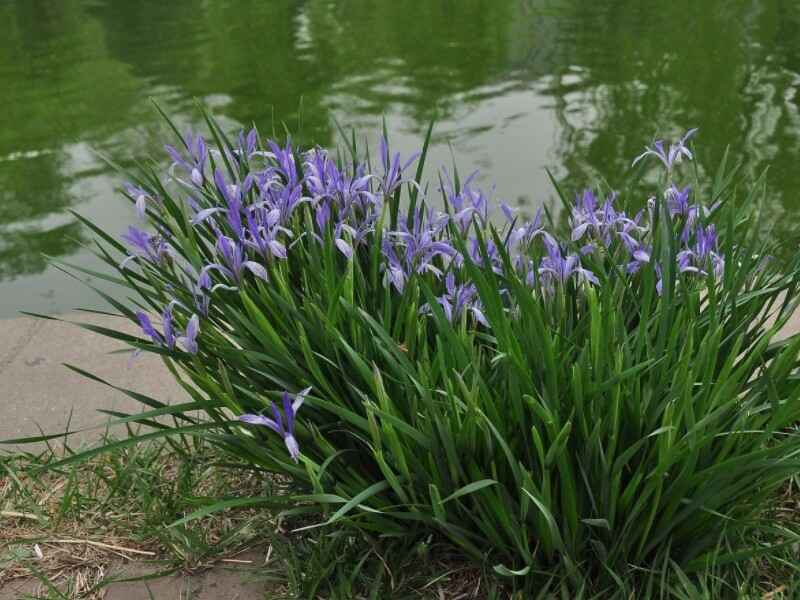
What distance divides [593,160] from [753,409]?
361 centimetres

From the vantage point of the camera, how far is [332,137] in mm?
5895

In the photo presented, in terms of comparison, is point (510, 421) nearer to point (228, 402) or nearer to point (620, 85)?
point (228, 402)

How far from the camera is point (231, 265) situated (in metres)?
1.92

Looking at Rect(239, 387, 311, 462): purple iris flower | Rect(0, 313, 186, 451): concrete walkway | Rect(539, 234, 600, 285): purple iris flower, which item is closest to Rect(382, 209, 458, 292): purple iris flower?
Rect(539, 234, 600, 285): purple iris flower

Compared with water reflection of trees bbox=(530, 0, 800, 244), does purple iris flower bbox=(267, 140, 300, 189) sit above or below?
above

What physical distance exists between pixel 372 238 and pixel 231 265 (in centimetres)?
35

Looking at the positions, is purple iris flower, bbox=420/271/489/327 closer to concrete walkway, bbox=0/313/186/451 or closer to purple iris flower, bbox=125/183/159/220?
purple iris flower, bbox=125/183/159/220

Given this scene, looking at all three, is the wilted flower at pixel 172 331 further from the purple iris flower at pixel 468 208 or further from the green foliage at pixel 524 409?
the purple iris flower at pixel 468 208

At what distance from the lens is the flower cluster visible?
1.93m

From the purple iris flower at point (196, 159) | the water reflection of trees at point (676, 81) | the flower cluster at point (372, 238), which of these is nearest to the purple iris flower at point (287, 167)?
the flower cluster at point (372, 238)

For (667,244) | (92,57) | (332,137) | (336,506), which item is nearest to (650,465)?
(667,244)

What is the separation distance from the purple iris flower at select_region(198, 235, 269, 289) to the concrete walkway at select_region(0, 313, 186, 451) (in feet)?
3.68

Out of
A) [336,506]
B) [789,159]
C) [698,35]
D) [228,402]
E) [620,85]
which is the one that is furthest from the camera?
[698,35]

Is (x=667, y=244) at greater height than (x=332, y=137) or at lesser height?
greater
